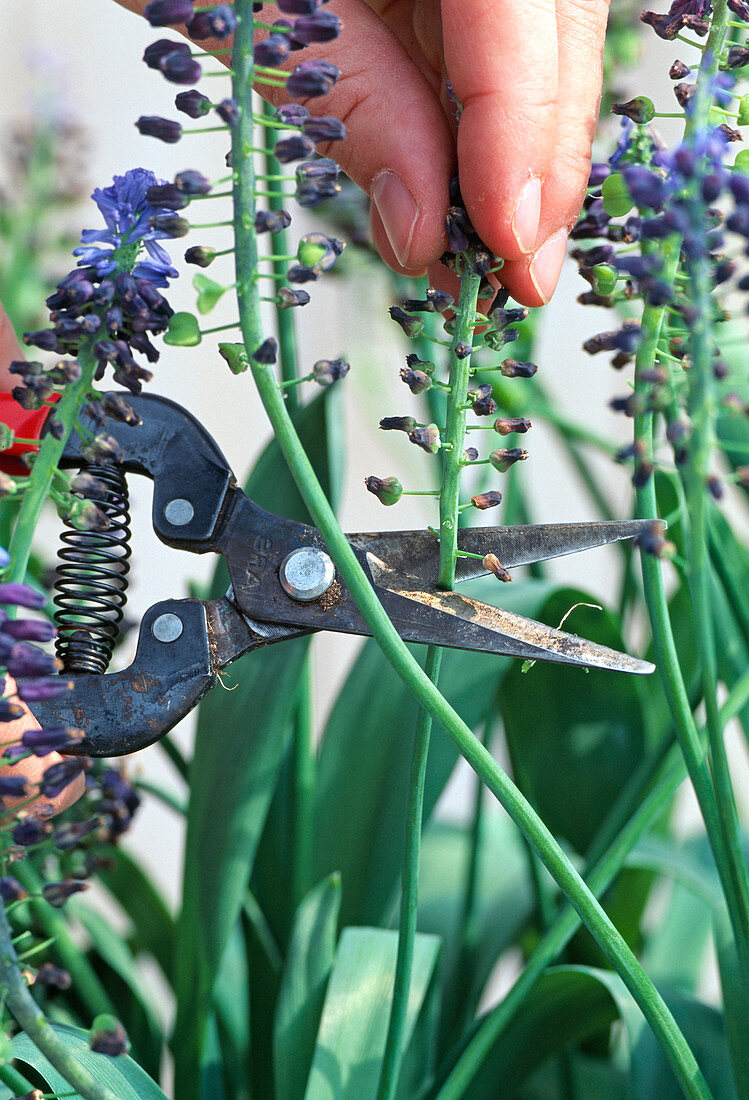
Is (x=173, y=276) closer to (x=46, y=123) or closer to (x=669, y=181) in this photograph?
(x=669, y=181)

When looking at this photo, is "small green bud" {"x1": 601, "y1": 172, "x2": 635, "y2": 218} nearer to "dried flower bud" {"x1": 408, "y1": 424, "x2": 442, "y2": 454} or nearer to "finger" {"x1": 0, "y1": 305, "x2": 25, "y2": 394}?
"dried flower bud" {"x1": 408, "y1": 424, "x2": 442, "y2": 454}

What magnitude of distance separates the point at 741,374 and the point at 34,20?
1.29 metres

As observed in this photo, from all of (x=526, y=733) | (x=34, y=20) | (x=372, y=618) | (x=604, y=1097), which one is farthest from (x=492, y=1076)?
(x=34, y=20)

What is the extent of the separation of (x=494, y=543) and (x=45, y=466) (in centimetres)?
15

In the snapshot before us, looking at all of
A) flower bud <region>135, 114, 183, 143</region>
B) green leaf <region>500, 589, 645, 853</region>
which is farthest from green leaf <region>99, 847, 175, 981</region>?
flower bud <region>135, 114, 183, 143</region>

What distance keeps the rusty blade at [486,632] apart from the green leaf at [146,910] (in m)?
0.34

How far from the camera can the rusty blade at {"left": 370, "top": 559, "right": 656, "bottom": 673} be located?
0.94ft

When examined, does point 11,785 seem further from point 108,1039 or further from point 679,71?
point 679,71

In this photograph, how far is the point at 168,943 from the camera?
0.57m

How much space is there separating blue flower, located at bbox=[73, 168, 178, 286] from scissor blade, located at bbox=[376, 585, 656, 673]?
12 cm

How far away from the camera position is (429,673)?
0.30 meters

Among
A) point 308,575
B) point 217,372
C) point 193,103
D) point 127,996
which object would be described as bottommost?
point 127,996

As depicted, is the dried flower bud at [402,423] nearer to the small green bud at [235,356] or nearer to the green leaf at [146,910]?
the small green bud at [235,356]

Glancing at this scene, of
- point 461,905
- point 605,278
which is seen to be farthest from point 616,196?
point 461,905
